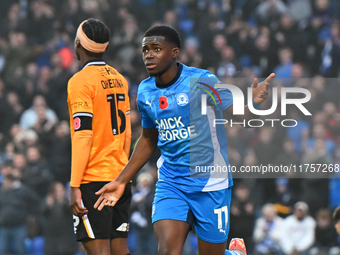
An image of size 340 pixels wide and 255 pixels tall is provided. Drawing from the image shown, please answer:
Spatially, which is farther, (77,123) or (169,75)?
(77,123)

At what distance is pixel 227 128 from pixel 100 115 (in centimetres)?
553

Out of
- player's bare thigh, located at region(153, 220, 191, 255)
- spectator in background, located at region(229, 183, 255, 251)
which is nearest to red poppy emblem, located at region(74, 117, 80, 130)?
player's bare thigh, located at region(153, 220, 191, 255)

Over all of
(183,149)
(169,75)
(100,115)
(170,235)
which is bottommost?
(170,235)

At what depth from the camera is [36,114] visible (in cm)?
1157

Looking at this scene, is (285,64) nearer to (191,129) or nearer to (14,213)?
(14,213)

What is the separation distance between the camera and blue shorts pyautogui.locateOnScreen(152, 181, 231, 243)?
15.1 feet

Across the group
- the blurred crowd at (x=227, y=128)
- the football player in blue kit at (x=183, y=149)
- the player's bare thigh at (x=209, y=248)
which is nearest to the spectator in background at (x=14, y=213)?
the blurred crowd at (x=227, y=128)

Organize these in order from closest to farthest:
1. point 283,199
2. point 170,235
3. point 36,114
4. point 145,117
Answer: point 170,235, point 145,117, point 283,199, point 36,114

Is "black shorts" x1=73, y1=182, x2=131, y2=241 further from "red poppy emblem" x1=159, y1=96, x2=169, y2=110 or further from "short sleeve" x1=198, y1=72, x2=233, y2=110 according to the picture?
"short sleeve" x1=198, y1=72, x2=233, y2=110

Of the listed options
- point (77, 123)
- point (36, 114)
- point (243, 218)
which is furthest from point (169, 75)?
point (36, 114)

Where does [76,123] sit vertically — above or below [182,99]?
below

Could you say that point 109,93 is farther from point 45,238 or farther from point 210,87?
point 45,238

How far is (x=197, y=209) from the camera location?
4.63 m

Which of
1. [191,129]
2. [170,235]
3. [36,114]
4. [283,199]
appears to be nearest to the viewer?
[170,235]
